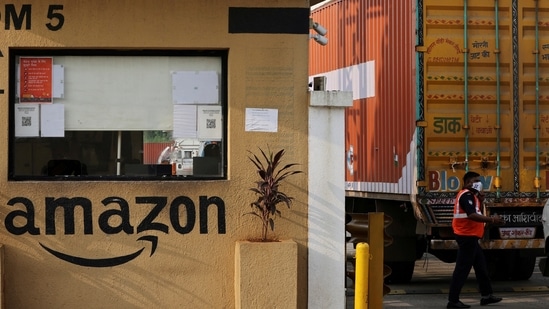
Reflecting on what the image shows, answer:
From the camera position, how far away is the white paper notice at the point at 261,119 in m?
10.3

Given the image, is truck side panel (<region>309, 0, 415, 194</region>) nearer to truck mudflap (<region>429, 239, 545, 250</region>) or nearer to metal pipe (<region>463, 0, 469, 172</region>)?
metal pipe (<region>463, 0, 469, 172</region>)

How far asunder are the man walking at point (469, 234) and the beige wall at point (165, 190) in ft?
10.1

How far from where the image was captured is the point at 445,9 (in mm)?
13422

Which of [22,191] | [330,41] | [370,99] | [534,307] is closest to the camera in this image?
[22,191]

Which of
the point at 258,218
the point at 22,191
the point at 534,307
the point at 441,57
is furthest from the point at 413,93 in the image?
the point at 22,191

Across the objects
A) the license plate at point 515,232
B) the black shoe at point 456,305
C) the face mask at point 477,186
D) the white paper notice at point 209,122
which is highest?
the white paper notice at point 209,122

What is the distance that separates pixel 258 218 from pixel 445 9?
14.8ft

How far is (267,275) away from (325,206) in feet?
3.08

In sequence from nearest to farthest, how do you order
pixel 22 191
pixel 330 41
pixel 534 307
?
pixel 22 191, pixel 534 307, pixel 330 41

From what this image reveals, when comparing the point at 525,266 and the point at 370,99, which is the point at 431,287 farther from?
the point at 370,99

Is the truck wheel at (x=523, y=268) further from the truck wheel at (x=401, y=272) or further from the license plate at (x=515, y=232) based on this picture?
the license plate at (x=515, y=232)

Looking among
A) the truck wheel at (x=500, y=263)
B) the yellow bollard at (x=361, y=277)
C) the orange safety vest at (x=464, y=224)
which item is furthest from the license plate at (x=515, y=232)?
the yellow bollard at (x=361, y=277)

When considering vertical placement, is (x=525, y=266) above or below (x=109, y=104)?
below

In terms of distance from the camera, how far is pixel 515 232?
13734 millimetres
